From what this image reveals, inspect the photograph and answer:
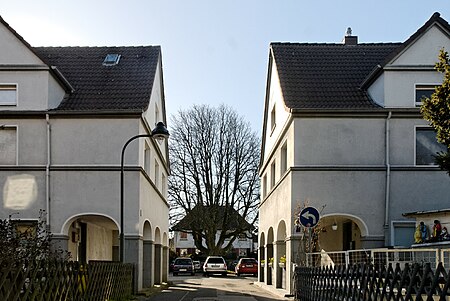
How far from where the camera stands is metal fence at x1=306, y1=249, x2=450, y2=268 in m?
12.8

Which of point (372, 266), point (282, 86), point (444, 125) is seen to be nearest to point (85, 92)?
point (282, 86)

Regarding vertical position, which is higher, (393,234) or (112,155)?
(112,155)

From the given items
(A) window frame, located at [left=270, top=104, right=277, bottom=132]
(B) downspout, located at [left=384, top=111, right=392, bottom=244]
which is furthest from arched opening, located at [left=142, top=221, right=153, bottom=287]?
(B) downspout, located at [left=384, top=111, right=392, bottom=244]

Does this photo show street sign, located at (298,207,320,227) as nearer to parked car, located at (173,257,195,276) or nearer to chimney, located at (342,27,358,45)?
chimney, located at (342,27,358,45)

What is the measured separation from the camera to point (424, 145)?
2417 cm

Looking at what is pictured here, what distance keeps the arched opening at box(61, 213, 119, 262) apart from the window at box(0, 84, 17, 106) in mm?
5111

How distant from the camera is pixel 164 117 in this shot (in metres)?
36.3

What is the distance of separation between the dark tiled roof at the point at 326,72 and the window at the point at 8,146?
417 inches

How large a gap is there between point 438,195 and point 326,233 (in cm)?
685

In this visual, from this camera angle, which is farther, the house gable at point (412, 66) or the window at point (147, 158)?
the window at point (147, 158)

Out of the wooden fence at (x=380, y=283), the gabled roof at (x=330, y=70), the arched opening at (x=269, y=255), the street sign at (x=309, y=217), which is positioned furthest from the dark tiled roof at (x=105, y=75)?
the wooden fence at (x=380, y=283)

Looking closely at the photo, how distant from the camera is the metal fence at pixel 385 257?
41.9ft

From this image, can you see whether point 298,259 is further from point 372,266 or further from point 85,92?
point 372,266

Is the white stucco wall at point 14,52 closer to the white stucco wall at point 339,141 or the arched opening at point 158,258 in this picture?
the white stucco wall at point 339,141
